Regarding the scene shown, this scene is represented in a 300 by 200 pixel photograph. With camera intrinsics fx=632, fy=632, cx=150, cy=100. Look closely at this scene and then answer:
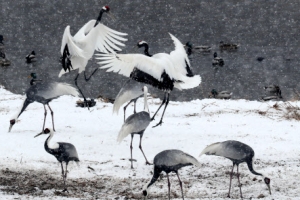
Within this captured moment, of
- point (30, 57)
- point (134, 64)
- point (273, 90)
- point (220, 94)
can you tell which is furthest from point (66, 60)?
point (30, 57)

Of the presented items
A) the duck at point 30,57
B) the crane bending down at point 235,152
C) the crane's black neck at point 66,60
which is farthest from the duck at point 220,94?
the crane bending down at point 235,152

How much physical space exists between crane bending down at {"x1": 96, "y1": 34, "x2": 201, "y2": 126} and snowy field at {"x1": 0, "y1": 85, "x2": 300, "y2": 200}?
1.09m

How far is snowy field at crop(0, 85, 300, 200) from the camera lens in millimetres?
8977

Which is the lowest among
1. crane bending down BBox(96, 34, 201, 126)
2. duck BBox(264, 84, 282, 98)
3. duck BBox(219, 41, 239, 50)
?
crane bending down BBox(96, 34, 201, 126)

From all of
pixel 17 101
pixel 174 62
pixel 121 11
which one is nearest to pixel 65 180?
pixel 174 62

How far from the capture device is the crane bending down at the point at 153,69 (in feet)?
36.9

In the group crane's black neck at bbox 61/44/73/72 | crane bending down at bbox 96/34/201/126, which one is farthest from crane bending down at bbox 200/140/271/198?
crane's black neck at bbox 61/44/73/72

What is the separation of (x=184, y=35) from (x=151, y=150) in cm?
2348

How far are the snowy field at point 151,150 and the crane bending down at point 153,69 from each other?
1.09 m

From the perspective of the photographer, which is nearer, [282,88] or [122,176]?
[122,176]

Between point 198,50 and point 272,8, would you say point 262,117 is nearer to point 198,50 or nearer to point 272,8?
point 198,50

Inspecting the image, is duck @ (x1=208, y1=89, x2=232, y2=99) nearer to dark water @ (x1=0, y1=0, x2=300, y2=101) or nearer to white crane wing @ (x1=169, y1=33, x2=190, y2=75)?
dark water @ (x1=0, y1=0, x2=300, y2=101)

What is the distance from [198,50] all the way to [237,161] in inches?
877

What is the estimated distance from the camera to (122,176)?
976 cm
